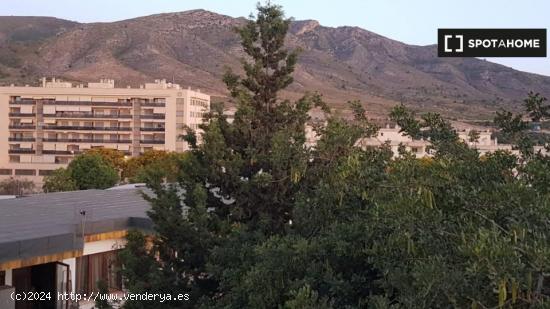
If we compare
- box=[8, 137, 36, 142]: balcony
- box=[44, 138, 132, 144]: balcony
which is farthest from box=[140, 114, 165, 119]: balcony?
box=[8, 137, 36, 142]: balcony

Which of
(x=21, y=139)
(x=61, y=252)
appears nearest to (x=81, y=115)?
(x=21, y=139)

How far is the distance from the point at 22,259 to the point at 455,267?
7.55 m

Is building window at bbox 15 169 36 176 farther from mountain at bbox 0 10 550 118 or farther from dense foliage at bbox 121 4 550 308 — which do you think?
dense foliage at bbox 121 4 550 308

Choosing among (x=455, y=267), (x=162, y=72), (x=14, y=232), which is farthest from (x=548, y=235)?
(x=162, y=72)

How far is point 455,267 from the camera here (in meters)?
4.54

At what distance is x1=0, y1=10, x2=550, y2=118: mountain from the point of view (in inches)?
4390

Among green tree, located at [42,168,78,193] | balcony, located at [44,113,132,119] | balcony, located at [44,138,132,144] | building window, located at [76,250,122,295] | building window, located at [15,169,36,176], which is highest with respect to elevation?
balcony, located at [44,113,132,119]

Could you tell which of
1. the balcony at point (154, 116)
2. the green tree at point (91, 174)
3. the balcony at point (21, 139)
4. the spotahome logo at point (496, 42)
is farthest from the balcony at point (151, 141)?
the spotahome logo at point (496, 42)

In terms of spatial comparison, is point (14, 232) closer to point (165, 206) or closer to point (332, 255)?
point (165, 206)

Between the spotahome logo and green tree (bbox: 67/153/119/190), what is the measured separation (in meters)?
38.4

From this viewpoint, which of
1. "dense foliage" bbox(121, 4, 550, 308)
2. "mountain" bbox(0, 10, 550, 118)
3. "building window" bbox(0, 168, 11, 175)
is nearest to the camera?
"dense foliage" bbox(121, 4, 550, 308)

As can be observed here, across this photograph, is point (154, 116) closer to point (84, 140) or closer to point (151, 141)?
point (151, 141)

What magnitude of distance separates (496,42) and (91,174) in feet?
130

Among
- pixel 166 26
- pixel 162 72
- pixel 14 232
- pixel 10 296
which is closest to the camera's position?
pixel 10 296
